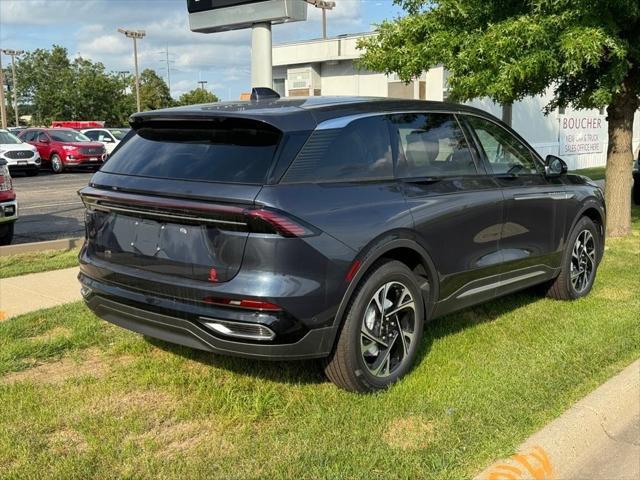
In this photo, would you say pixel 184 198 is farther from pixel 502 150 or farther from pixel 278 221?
pixel 502 150

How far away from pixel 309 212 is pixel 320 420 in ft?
3.64

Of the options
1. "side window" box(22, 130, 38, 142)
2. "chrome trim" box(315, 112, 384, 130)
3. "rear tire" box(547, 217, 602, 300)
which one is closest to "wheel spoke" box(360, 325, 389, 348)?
"chrome trim" box(315, 112, 384, 130)

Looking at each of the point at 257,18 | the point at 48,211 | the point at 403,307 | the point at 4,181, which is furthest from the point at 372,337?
the point at 48,211

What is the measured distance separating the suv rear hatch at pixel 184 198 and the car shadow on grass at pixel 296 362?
3.09 feet

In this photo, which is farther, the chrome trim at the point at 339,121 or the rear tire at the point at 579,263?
the rear tire at the point at 579,263

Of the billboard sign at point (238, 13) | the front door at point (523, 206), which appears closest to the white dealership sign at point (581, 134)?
the billboard sign at point (238, 13)

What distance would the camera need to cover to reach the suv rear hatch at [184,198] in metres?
3.52

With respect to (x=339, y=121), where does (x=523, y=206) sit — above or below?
below

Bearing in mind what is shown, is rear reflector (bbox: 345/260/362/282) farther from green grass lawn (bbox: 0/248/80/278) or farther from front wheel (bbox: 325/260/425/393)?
green grass lawn (bbox: 0/248/80/278)

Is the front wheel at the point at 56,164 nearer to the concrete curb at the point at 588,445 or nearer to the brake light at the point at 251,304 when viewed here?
the brake light at the point at 251,304

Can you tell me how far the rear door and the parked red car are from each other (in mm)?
24022

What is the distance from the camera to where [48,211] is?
13961 millimetres

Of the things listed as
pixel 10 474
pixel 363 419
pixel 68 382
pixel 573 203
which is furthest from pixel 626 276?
pixel 10 474

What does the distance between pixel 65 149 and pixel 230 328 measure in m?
25.2
